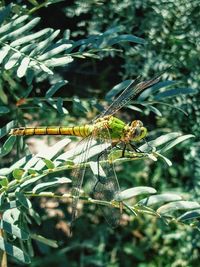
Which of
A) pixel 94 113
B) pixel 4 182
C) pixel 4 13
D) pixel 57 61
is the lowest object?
pixel 94 113

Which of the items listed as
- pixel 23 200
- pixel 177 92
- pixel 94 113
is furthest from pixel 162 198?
pixel 94 113

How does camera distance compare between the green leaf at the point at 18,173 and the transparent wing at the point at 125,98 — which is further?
the transparent wing at the point at 125,98

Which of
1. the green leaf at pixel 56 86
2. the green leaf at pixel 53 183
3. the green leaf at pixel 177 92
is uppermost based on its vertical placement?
the green leaf at pixel 56 86

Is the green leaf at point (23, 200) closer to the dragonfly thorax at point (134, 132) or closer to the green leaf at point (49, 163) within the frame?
the green leaf at point (49, 163)

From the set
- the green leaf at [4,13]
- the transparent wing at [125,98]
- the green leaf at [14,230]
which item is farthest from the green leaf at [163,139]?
the green leaf at [4,13]

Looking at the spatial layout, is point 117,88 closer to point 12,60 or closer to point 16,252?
point 12,60

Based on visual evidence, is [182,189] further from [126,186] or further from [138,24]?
[138,24]

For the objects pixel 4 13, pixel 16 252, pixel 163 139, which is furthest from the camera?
pixel 4 13

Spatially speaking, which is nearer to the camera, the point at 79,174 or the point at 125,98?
the point at 79,174
